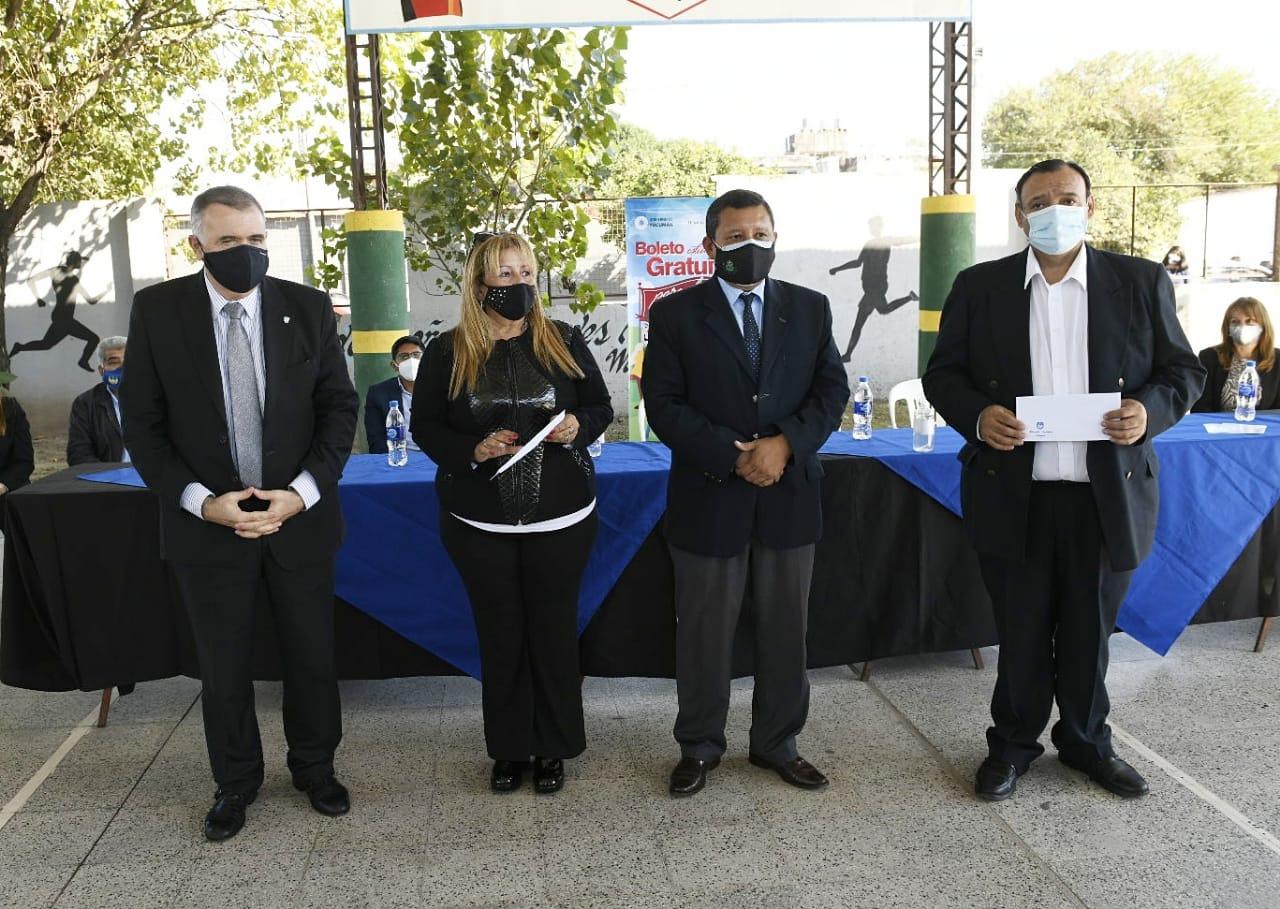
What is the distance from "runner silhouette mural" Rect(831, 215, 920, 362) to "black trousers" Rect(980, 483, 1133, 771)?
995cm

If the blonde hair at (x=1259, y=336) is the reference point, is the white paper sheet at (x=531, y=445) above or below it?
below

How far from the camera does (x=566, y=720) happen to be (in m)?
3.11

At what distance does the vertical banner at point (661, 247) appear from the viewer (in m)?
7.66

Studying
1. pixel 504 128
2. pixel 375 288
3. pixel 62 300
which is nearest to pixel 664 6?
pixel 504 128

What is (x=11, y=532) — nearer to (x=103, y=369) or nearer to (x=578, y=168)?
(x=103, y=369)

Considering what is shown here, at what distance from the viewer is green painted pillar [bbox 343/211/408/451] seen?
23.0ft

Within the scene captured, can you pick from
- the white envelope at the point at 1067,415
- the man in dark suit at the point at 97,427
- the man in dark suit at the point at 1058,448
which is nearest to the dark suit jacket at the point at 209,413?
the man in dark suit at the point at 1058,448

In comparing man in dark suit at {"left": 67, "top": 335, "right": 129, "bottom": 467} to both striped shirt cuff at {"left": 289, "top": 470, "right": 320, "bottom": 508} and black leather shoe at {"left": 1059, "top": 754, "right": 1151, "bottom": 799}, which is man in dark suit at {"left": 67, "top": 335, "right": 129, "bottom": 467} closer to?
striped shirt cuff at {"left": 289, "top": 470, "right": 320, "bottom": 508}

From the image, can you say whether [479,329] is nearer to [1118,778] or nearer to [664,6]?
[1118,778]

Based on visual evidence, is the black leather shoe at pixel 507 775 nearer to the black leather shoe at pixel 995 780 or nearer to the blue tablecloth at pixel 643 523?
the blue tablecloth at pixel 643 523

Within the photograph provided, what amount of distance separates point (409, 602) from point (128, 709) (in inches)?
45.7

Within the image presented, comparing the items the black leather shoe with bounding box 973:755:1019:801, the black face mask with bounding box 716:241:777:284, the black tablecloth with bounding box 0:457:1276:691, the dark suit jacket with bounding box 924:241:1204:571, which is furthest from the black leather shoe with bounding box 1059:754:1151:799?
the black face mask with bounding box 716:241:777:284

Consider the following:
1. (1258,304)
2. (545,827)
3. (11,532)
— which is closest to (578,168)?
(1258,304)

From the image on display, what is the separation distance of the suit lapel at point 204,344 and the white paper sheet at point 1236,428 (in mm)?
3535
